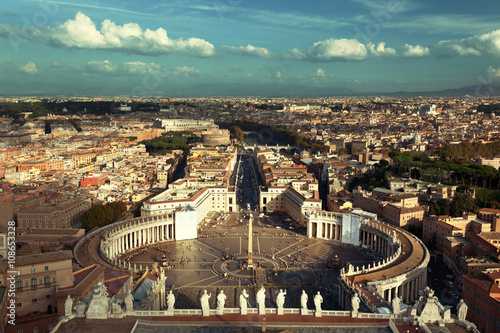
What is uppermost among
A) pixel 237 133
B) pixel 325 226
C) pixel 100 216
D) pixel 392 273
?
pixel 237 133

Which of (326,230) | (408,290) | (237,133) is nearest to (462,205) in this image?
(326,230)

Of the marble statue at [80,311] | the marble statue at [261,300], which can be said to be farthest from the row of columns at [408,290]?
the marble statue at [80,311]

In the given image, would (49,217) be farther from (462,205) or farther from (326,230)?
(462,205)

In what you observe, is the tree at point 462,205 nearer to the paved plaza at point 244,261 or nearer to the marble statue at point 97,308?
the paved plaza at point 244,261

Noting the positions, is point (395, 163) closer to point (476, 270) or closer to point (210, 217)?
point (210, 217)

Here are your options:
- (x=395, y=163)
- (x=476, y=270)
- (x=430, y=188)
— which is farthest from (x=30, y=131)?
(x=476, y=270)

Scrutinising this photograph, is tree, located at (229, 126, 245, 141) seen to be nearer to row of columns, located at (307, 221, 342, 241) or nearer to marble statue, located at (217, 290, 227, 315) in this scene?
row of columns, located at (307, 221, 342, 241)
